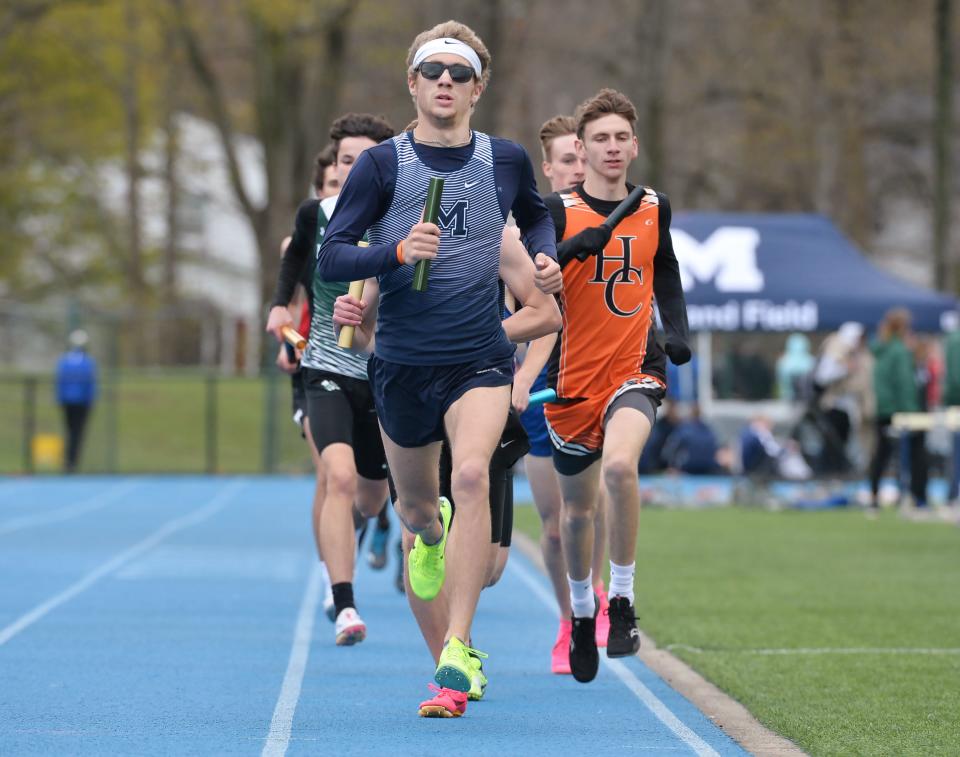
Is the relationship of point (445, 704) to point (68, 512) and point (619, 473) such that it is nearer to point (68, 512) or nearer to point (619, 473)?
point (619, 473)

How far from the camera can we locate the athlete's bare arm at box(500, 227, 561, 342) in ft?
22.4

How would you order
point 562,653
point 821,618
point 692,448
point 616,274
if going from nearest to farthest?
point 616,274
point 562,653
point 821,618
point 692,448

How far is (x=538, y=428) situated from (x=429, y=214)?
279cm

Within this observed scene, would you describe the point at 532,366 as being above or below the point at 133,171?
below

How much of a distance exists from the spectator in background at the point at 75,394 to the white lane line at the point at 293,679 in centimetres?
1744

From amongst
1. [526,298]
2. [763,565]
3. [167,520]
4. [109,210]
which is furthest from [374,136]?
[109,210]

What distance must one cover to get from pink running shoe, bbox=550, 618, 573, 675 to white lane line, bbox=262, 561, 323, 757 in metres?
1.12

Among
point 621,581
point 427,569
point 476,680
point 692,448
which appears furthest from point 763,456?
point 427,569

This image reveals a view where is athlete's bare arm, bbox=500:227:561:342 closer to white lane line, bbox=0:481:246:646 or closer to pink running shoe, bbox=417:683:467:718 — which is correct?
pink running shoe, bbox=417:683:467:718

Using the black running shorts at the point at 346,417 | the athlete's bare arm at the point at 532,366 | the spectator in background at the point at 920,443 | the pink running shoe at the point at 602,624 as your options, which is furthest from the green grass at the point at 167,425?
the athlete's bare arm at the point at 532,366

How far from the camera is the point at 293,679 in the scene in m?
7.93

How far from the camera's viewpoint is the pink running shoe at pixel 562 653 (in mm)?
8250

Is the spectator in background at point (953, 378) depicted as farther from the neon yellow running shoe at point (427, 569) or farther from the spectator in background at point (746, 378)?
the neon yellow running shoe at point (427, 569)

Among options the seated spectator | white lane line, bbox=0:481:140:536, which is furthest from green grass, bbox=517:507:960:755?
white lane line, bbox=0:481:140:536
